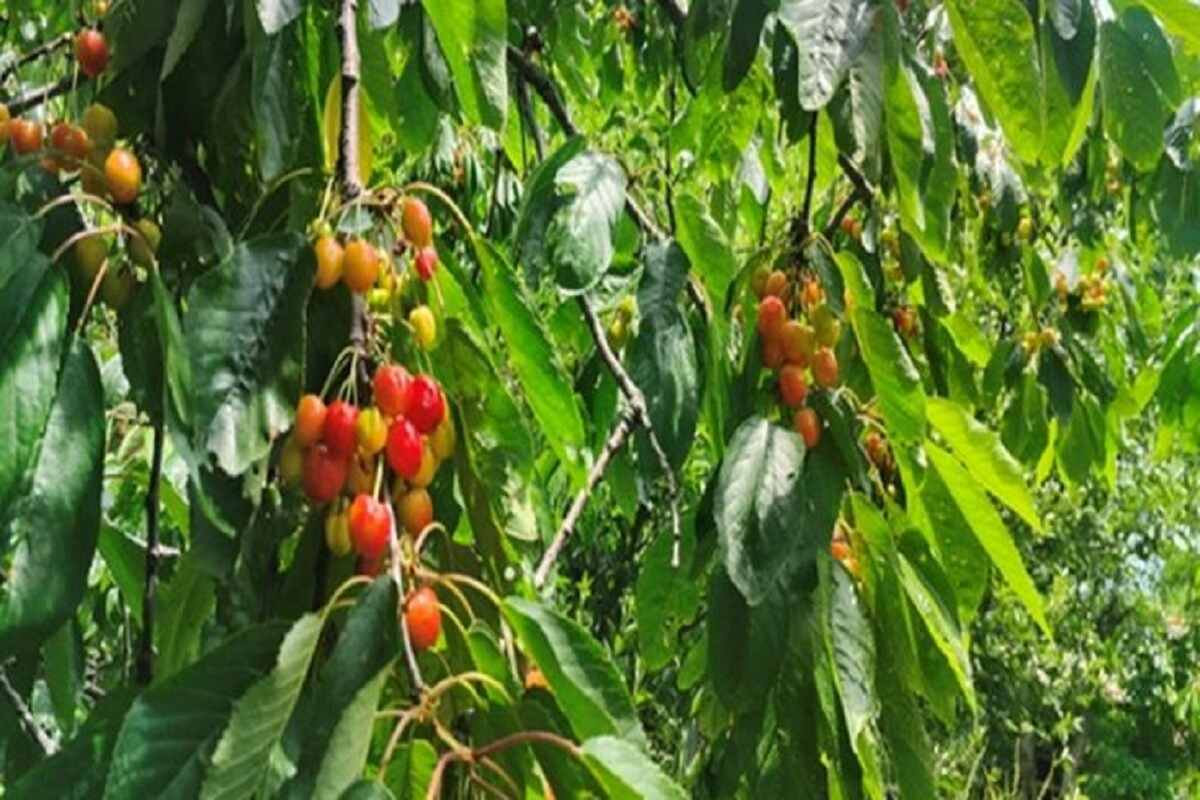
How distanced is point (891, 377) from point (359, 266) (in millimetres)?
445

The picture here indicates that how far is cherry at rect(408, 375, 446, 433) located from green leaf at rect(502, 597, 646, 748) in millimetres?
88

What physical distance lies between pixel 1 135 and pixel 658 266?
520 mm

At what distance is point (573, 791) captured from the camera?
66 centimetres

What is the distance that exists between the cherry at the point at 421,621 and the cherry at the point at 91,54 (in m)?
0.46

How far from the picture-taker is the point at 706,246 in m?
1.32

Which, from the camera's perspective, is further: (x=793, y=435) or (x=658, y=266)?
(x=658, y=266)

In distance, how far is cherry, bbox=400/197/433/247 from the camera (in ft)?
2.63

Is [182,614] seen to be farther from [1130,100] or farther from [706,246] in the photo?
[1130,100]

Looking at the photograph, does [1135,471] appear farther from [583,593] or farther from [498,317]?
[498,317]

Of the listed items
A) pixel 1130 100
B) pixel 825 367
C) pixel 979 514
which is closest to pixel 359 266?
pixel 825 367

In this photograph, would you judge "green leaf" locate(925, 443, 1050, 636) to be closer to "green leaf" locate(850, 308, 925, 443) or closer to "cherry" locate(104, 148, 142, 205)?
"green leaf" locate(850, 308, 925, 443)

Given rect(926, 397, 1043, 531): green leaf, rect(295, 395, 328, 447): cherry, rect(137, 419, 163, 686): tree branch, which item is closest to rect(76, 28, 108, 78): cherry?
rect(137, 419, 163, 686): tree branch

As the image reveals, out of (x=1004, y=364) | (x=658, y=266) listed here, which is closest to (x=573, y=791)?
(x=658, y=266)

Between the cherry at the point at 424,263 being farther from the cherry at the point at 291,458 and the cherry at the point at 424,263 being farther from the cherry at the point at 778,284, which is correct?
the cherry at the point at 778,284
